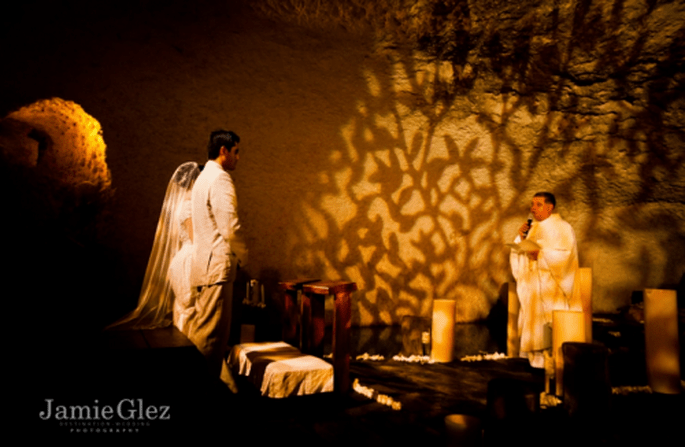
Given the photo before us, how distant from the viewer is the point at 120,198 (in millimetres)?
3846

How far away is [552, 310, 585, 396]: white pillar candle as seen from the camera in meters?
2.61

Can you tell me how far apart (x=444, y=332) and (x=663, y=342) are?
1411mm

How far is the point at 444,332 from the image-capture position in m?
3.46

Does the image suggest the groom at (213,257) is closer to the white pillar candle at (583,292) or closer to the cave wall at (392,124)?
the cave wall at (392,124)

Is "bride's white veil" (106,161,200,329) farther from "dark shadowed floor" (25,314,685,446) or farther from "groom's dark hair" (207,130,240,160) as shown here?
"dark shadowed floor" (25,314,685,446)

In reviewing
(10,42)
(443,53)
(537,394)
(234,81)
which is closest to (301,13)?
(234,81)

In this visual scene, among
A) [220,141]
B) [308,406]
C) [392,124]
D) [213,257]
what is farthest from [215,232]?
[392,124]

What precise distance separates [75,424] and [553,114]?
5928 millimetres

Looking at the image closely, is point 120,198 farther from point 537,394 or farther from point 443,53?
point 443,53

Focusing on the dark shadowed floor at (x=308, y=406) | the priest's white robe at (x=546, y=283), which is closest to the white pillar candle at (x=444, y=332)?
the dark shadowed floor at (x=308, y=406)

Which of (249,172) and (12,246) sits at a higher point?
(249,172)

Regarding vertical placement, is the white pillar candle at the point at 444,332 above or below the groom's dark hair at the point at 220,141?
below

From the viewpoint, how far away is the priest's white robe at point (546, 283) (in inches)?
142

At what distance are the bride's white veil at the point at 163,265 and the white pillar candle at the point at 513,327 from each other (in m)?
2.79
